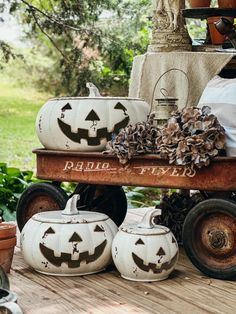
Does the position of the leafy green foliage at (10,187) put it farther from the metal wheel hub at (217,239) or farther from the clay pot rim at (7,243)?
the metal wheel hub at (217,239)

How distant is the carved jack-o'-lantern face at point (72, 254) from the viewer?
262cm

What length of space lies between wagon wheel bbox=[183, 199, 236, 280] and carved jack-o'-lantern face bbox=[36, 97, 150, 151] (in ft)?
1.74

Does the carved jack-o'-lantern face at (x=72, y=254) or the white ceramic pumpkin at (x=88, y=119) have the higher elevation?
the white ceramic pumpkin at (x=88, y=119)

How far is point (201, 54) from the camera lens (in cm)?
333

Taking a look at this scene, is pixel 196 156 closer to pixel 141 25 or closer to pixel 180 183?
pixel 180 183

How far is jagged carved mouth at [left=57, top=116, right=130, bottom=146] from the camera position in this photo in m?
2.90

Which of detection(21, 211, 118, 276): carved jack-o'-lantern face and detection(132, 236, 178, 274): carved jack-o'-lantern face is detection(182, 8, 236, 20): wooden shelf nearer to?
detection(21, 211, 118, 276): carved jack-o'-lantern face

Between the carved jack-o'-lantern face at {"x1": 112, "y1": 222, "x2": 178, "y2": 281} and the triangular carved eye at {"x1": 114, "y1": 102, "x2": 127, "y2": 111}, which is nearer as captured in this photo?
the carved jack-o'-lantern face at {"x1": 112, "y1": 222, "x2": 178, "y2": 281}

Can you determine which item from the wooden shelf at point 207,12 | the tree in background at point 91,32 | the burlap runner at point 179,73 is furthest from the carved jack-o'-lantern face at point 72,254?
the tree in background at point 91,32

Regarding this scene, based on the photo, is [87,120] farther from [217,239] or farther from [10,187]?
[10,187]

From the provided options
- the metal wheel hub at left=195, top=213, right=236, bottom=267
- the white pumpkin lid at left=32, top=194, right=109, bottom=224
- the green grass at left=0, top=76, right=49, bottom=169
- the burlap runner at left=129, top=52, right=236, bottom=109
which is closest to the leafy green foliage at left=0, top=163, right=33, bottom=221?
the burlap runner at left=129, top=52, right=236, bottom=109

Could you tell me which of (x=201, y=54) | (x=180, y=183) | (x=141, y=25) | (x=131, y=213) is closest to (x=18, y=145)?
(x=141, y=25)

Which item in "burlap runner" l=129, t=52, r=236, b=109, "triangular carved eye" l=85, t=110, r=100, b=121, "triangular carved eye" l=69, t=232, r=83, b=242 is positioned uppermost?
"burlap runner" l=129, t=52, r=236, b=109

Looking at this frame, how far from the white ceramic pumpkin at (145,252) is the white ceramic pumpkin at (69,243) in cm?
8
